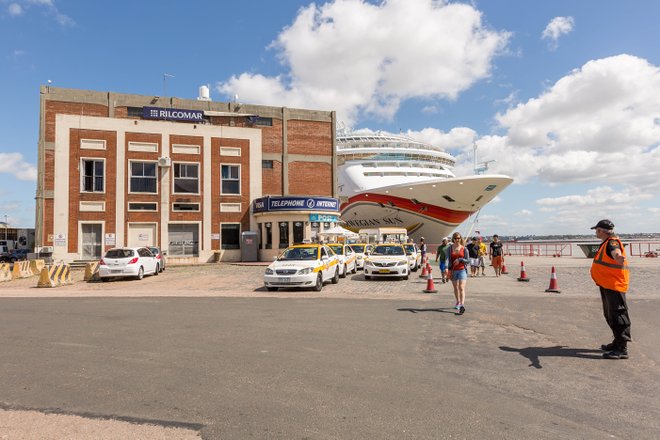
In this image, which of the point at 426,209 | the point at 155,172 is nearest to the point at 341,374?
the point at 155,172

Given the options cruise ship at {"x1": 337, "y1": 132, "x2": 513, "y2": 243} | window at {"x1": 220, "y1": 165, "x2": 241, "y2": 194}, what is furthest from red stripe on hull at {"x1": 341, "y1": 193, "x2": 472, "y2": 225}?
window at {"x1": 220, "y1": 165, "x2": 241, "y2": 194}

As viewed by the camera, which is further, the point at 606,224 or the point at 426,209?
the point at 426,209

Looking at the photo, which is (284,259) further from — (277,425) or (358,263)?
(277,425)

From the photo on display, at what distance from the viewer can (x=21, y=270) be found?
20.3m

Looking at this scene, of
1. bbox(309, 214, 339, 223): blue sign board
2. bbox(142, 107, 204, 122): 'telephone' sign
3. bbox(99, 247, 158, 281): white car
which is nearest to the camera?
bbox(99, 247, 158, 281): white car

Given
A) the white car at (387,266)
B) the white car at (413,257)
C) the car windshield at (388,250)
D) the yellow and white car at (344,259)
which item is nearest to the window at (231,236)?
the yellow and white car at (344,259)

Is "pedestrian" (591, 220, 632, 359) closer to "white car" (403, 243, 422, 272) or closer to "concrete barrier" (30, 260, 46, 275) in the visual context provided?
"white car" (403, 243, 422, 272)

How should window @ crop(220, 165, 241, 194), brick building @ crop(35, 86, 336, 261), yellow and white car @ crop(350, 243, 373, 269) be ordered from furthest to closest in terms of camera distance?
window @ crop(220, 165, 241, 194), brick building @ crop(35, 86, 336, 261), yellow and white car @ crop(350, 243, 373, 269)

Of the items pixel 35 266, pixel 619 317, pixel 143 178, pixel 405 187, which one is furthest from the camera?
pixel 405 187

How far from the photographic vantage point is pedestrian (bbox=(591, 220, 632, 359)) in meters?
5.84

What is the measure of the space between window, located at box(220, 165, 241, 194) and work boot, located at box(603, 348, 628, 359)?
1052 inches

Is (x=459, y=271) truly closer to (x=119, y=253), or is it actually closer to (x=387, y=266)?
(x=387, y=266)

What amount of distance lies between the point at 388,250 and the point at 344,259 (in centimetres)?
196

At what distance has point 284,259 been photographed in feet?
49.6
